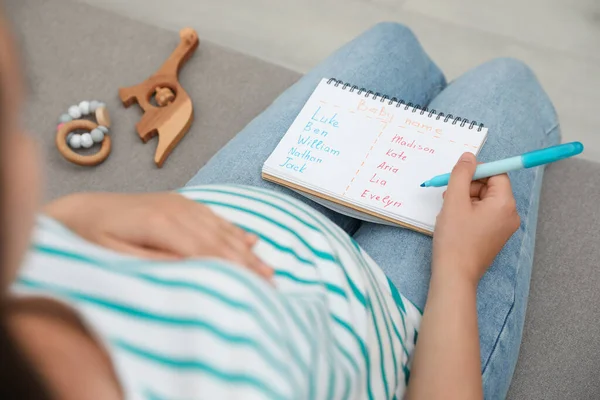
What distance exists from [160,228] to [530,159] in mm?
434

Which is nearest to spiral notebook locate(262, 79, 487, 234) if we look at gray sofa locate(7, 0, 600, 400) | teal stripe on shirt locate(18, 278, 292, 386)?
gray sofa locate(7, 0, 600, 400)

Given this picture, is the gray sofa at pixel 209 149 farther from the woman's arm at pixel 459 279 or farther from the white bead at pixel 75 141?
the woman's arm at pixel 459 279

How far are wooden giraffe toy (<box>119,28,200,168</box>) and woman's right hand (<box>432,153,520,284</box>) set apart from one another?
1.91 feet

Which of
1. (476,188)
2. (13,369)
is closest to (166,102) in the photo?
(476,188)

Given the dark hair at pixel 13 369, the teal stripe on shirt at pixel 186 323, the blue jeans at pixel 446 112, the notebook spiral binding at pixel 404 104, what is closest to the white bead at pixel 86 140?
the blue jeans at pixel 446 112

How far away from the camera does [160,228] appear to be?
0.54 m

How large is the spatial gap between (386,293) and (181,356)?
0.27 metres

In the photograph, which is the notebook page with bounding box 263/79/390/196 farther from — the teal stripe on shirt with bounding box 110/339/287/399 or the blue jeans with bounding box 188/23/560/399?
the teal stripe on shirt with bounding box 110/339/287/399

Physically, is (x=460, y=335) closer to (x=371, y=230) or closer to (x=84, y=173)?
(x=371, y=230)

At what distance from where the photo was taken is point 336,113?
90 cm

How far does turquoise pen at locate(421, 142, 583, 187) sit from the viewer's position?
719mm

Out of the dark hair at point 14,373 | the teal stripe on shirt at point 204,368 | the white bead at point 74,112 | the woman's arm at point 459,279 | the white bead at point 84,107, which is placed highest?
the white bead at point 84,107

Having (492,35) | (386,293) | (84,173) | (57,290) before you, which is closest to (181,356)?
(57,290)

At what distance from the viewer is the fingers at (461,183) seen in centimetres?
73
